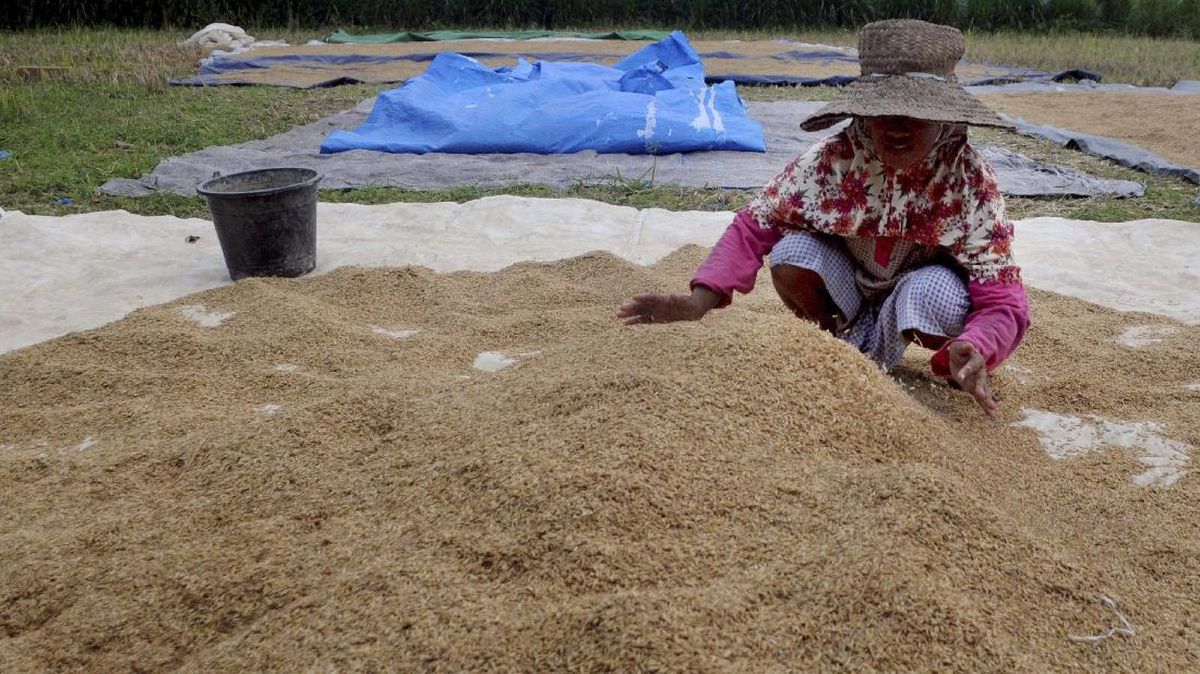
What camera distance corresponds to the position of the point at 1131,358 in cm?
225

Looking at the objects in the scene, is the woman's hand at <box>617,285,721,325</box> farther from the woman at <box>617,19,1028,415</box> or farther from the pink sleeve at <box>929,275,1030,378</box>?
the pink sleeve at <box>929,275,1030,378</box>

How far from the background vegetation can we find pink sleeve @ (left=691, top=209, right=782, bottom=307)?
33.9 feet

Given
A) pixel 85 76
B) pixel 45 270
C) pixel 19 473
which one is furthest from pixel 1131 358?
pixel 85 76

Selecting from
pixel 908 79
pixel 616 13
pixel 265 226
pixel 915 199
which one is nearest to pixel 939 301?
pixel 915 199

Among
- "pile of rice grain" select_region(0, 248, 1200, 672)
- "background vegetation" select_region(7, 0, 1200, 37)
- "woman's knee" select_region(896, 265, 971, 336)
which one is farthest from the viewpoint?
"background vegetation" select_region(7, 0, 1200, 37)

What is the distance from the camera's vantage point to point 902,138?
5.94ft

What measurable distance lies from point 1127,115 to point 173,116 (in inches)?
221

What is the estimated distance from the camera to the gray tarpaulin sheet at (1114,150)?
4.05 metres

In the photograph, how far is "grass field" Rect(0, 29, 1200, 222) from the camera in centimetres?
381

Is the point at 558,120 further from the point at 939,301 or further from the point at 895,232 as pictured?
the point at 939,301

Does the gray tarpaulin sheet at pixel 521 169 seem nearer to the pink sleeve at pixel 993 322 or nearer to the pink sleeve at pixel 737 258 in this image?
the pink sleeve at pixel 737 258

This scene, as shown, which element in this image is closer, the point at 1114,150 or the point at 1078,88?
the point at 1114,150

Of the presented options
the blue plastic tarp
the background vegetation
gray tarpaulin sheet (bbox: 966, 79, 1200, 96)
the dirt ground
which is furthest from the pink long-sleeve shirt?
the background vegetation

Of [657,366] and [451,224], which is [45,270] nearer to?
[451,224]
